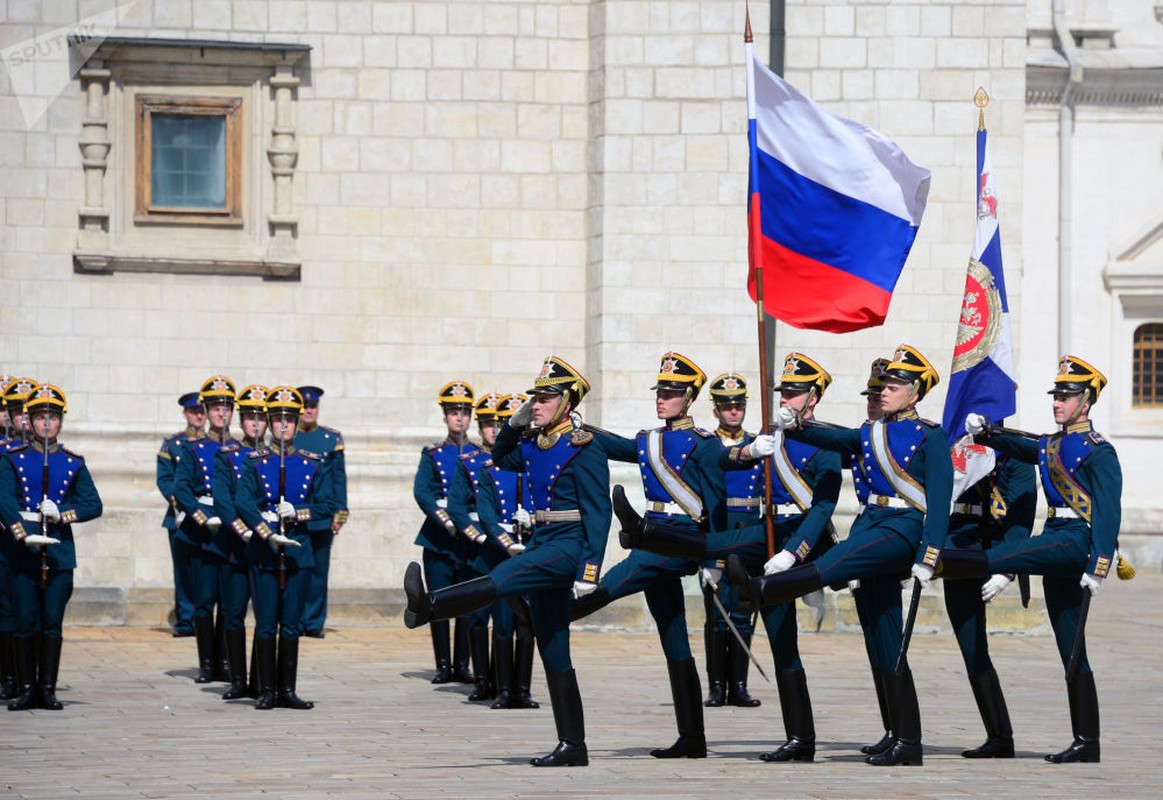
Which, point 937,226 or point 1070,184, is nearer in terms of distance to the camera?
point 937,226

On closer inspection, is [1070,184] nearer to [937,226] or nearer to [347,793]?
[937,226]

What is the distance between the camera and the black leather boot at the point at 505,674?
12328 millimetres

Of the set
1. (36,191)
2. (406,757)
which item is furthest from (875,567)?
(36,191)

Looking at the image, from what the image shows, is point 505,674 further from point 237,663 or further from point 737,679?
point 237,663

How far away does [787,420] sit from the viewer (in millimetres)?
9906

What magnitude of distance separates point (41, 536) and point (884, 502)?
15.3 ft

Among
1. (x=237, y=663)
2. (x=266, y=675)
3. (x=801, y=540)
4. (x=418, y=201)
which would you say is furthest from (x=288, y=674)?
(x=418, y=201)

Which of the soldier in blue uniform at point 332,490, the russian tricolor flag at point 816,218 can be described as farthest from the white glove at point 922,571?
the soldier in blue uniform at point 332,490

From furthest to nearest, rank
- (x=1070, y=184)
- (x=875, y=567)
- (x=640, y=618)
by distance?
(x=1070, y=184) < (x=640, y=618) < (x=875, y=567)

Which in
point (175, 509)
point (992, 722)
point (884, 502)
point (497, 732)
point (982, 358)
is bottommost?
point (497, 732)

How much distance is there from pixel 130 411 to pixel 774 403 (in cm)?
482

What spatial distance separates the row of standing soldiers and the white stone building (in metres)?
6.33

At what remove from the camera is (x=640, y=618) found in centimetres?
1642

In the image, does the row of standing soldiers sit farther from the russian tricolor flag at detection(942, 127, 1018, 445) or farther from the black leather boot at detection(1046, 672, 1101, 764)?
the russian tricolor flag at detection(942, 127, 1018, 445)
